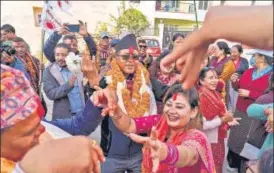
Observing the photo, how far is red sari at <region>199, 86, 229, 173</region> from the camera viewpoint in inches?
136

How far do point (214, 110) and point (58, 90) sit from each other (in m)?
1.56

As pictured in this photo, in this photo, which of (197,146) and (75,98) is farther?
(75,98)

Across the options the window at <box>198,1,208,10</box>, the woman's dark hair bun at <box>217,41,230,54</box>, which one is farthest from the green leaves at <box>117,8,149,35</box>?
the woman's dark hair bun at <box>217,41,230,54</box>

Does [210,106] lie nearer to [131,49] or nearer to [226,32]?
[131,49]

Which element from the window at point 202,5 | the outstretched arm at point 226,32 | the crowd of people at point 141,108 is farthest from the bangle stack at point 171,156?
the window at point 202,5

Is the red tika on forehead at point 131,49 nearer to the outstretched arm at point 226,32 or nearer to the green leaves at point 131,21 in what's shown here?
the outstretched arm at point 226,32

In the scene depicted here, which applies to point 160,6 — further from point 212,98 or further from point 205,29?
point 205,29

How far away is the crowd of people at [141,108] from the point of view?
1.07 m

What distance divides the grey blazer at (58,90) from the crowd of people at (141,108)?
0.03 ft

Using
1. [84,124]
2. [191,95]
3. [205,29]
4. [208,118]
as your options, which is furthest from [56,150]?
[208,118]

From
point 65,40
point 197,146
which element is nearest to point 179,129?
point 197,146

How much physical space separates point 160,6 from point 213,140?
81.3ft

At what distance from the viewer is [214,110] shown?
11.4 ft

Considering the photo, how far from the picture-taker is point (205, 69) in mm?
3787
